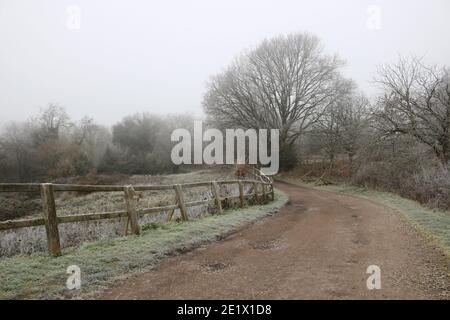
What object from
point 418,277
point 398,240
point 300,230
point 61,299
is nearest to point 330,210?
point 300,230

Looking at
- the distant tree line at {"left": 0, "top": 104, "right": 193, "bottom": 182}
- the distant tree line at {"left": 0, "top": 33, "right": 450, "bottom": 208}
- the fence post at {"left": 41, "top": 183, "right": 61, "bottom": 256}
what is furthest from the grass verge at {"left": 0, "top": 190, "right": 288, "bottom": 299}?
the distant tree line at {"left": 0, "top": 104, "right": 193, "bottom": 182}

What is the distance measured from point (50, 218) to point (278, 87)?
37082 millimetres

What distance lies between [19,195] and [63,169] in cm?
1645


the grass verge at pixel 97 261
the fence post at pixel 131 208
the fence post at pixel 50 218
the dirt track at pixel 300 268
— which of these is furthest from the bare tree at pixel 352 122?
the fence post at pixel 50 218

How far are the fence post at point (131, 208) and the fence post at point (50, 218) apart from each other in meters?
1.83

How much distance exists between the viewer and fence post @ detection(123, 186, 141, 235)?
27.0 ft

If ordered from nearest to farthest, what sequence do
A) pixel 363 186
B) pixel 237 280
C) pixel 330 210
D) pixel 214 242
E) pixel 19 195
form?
pixel 237 280
pixel 214 242
pixel 330 210
pixel 363 186
pixel 19 195

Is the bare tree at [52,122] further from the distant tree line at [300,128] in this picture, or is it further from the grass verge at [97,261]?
the grass verge at [97,261]

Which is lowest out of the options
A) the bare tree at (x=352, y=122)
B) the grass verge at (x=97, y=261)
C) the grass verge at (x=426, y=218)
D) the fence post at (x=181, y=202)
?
the grass verge at (x=426, y=218)

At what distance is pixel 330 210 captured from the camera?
14.6 meters

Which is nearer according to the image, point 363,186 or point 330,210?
point 330,210

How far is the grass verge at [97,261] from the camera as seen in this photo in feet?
17.1
